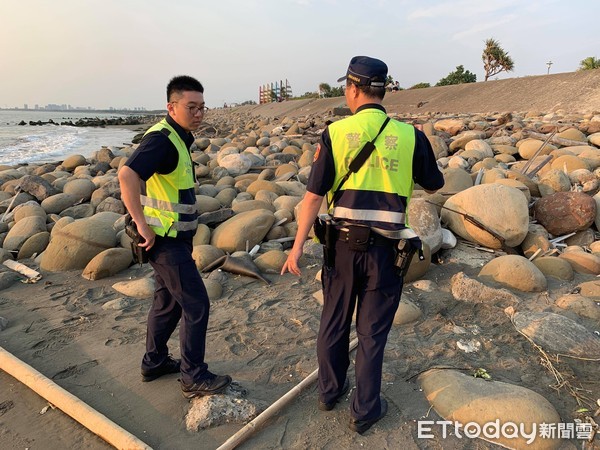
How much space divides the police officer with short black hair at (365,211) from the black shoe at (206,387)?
2.79ft

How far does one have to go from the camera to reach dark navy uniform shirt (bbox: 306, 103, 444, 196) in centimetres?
256

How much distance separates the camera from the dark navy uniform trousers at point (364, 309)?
263 centimetres

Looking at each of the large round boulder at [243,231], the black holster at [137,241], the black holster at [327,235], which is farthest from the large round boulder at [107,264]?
the black holster at [327,235]

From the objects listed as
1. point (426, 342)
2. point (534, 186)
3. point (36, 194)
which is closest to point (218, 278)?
point (426, 342)

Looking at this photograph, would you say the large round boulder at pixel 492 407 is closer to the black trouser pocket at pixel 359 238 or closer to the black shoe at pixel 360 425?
the black shoe at pixel 360 425

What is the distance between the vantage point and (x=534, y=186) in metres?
7.00

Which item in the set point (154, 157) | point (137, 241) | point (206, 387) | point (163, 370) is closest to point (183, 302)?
point (137, 241)

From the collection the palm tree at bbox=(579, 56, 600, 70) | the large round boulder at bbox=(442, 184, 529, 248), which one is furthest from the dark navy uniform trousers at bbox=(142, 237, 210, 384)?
the palm tree at bbox=(579, 56, 600, 70)

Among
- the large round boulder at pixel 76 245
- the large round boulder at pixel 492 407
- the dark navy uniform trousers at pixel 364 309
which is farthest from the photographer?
the large round boulder at pixel 76 245

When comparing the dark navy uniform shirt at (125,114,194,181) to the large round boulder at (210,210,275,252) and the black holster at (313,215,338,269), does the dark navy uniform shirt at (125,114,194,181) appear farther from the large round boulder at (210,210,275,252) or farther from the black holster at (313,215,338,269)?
the large round boulder at (210,210,275,252)

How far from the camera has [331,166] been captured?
8.39ft

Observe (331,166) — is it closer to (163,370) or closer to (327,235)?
(327,235)

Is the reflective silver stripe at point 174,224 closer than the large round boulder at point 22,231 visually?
Yes

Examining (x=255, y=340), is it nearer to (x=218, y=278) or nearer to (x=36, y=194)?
(x=218, y=278)
